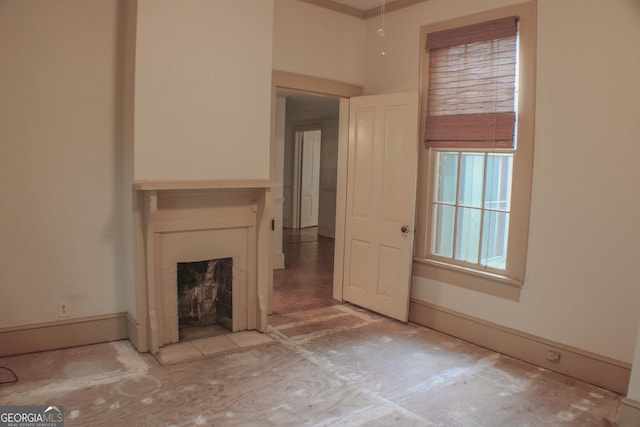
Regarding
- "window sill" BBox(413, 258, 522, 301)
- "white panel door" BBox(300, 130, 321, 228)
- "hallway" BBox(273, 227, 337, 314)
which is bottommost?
"hallway" BBox(273, 227, 337, 314)

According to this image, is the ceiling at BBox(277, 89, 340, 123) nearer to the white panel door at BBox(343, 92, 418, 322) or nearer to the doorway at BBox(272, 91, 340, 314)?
the doorway at BBox(272, 91, 340, 314)

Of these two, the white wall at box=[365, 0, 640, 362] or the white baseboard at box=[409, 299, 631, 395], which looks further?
the white baseboard at box=[409, 299, 631, 395]

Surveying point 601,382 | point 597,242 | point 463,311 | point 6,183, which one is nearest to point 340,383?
point 463,311

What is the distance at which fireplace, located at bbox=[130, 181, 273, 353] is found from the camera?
3490 mm

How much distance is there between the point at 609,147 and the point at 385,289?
2.22 metres

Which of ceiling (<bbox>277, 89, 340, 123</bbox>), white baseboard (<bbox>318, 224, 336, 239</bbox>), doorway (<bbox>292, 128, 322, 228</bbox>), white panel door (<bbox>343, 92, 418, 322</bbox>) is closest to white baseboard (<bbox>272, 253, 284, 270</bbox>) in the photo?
white panel door (<bbox>343, 92, 418, 322</bbox>)

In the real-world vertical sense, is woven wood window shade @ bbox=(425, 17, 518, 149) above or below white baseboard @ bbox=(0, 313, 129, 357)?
above

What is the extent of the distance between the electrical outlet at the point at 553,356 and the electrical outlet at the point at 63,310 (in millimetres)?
3554

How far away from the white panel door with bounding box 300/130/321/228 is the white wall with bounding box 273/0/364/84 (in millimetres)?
5173

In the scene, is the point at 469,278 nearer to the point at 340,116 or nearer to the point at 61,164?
the point at 340,116

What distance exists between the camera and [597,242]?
3232 millimetres

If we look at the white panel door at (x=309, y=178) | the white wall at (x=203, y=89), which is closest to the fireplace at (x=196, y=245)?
the white wall at (x=203, y=89)

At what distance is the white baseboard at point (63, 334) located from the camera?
11.1ft

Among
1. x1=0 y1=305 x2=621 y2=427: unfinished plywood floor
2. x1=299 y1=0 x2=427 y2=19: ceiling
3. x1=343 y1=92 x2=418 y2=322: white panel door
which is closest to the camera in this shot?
x1=0 y1=305 x2=621 y2=427: unfinished plywood floor
